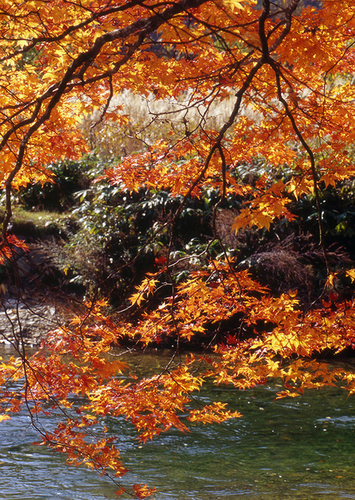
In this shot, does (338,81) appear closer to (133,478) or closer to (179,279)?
(179,279)

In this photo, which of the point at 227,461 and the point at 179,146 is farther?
the point at 227,461

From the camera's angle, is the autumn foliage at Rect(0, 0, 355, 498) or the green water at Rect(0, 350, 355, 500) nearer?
the autumn foliage at Rect(0, 0, 355, 498)

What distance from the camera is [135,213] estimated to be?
8.54 meters

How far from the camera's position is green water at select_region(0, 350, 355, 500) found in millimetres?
3283

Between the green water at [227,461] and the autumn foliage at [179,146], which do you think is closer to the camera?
the autumn foliage at [179,146]

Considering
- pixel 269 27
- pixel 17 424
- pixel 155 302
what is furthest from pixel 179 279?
pixel 269 27

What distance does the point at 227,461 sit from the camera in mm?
3734

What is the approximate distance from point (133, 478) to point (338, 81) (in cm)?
908

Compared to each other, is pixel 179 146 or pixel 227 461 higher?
pixel 179 146

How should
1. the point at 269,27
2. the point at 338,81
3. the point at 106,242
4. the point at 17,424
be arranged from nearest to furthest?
the point at 269,27 < the point at 17,424 < the point at 106,242 < the point at 338,81

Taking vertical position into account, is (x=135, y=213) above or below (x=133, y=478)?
above

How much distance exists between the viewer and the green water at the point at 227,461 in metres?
3.28

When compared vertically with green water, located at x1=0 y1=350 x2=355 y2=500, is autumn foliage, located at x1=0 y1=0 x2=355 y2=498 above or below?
above

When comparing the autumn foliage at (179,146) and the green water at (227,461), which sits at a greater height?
the autumn foliage at (179,146)
